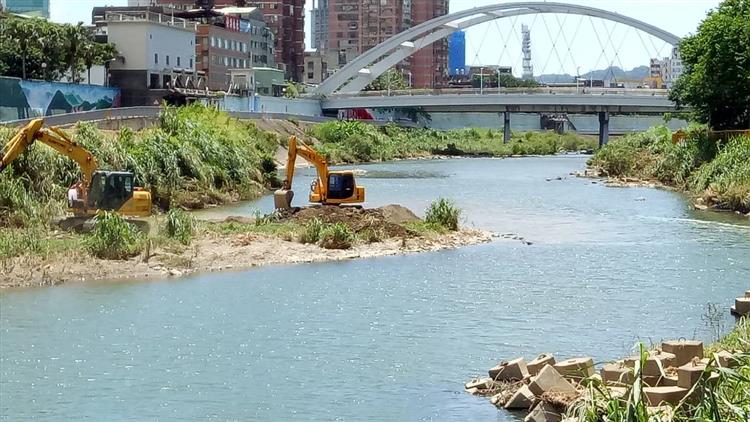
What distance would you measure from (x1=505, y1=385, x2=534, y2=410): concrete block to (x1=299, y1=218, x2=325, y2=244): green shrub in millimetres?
16640

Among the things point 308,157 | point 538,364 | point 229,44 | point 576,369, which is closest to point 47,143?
point 308,157

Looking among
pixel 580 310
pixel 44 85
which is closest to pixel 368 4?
pixel 44 85

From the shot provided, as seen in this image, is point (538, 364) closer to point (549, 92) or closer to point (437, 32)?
point (549, 92)

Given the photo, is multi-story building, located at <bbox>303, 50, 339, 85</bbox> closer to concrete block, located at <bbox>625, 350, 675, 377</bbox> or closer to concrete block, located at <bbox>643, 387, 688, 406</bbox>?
concrete block, located at <bbox>625, 350, 675, 377</bbox>

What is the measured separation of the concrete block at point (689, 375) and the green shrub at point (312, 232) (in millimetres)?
19010

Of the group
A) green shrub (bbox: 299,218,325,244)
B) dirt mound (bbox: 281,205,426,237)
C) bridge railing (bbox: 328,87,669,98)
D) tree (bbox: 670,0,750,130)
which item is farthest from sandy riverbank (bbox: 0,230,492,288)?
bridge railing (bbox: 328,87,669,98)

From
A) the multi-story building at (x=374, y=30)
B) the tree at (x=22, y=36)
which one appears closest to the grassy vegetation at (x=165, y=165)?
the tree at (x=22, y=36)

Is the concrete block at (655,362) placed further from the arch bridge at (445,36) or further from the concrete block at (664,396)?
the arch bridge at (445,36)

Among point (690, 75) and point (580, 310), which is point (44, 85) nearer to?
point (690, 75)

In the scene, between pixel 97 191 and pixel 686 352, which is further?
pixel 97 191

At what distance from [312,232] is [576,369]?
1714 cm

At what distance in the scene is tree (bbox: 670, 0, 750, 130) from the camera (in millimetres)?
57281

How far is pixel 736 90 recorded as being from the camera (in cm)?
5903

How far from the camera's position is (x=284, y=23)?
155 metres
